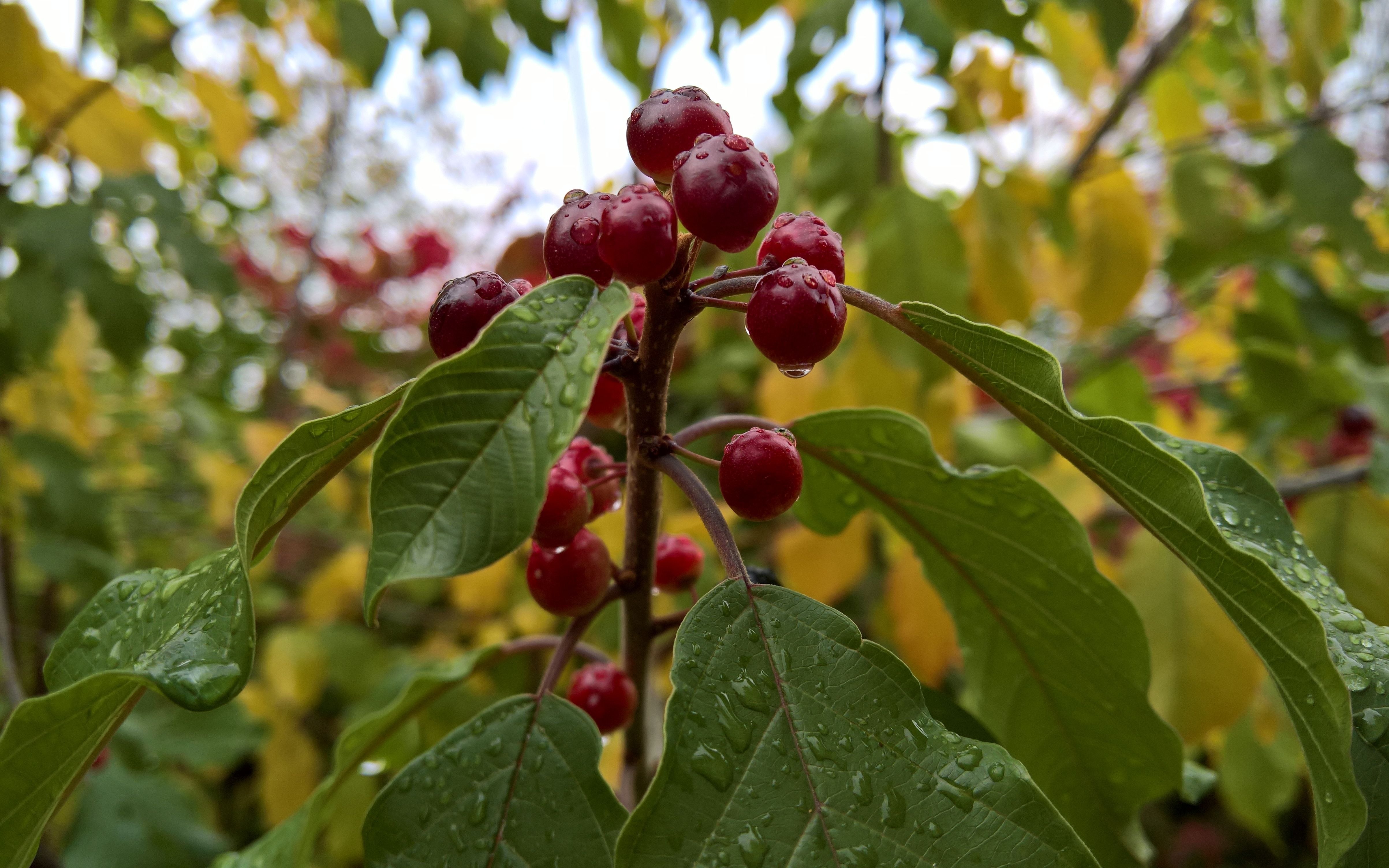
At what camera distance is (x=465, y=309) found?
540mm

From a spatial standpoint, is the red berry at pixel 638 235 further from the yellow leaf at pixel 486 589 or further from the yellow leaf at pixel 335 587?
the yellow leaf at pixel 335 587

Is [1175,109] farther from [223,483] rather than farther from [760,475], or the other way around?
[223,483]

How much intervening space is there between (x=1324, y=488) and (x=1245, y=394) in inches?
23.9

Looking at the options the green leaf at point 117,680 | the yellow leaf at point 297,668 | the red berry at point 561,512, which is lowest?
the yellow leaf at point 297,668

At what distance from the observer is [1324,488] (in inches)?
57.0

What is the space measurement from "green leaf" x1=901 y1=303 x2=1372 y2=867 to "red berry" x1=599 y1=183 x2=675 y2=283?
18cm

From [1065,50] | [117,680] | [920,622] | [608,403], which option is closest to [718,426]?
[608,403]

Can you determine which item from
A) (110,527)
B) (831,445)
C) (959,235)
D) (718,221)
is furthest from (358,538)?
(718,221)

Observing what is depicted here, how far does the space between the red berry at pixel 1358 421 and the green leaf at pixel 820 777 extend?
2.32 m

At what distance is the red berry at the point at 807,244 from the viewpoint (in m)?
0.58

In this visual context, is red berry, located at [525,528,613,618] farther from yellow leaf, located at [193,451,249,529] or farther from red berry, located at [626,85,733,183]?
yellow leaf, located at [193,451,249,529]

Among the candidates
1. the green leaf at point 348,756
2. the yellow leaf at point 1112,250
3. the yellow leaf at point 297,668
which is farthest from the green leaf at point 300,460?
the yellow leaf at point 297,668

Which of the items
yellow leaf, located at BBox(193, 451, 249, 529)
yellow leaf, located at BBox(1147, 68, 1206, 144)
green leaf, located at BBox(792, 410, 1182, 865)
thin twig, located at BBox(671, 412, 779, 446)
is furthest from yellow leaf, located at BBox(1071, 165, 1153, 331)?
yellow leaf, located at BBox(193, 451, 249, 529)

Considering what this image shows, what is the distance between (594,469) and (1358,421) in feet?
7.82
